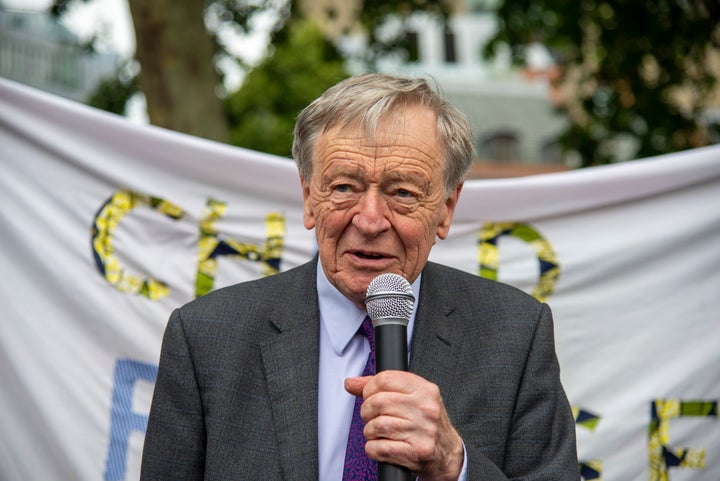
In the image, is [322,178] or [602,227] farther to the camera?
[602,227]

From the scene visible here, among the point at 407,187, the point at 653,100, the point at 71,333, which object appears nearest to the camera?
the point at 407,187

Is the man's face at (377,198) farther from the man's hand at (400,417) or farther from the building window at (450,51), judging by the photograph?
the building window at (450,51)

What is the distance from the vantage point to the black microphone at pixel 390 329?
181 centimetres

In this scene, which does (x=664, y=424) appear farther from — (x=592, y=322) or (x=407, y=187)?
(x=407, y=187)

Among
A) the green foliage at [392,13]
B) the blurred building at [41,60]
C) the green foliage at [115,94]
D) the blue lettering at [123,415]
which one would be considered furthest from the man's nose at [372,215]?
the blurred building at [41,60]

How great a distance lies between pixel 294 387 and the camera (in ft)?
7.89

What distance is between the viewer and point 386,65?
1080 centimetres

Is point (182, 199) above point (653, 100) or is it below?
below

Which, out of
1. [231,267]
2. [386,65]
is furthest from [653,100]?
[231,267]

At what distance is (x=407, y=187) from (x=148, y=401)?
1.68 m

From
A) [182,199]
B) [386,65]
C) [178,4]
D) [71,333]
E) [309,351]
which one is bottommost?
[309,351]

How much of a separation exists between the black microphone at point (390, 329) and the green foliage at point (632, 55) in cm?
635

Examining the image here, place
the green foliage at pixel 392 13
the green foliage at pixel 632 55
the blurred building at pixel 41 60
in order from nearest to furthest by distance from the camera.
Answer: the green foliage at pixel 632 55
the green foliage at pixel 392 13
the blurred building at pixel 41 60

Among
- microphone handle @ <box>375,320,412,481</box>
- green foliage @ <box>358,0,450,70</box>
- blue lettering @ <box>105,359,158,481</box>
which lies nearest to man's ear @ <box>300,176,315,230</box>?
microphone handle @ <box>375,320,412,481</box>
